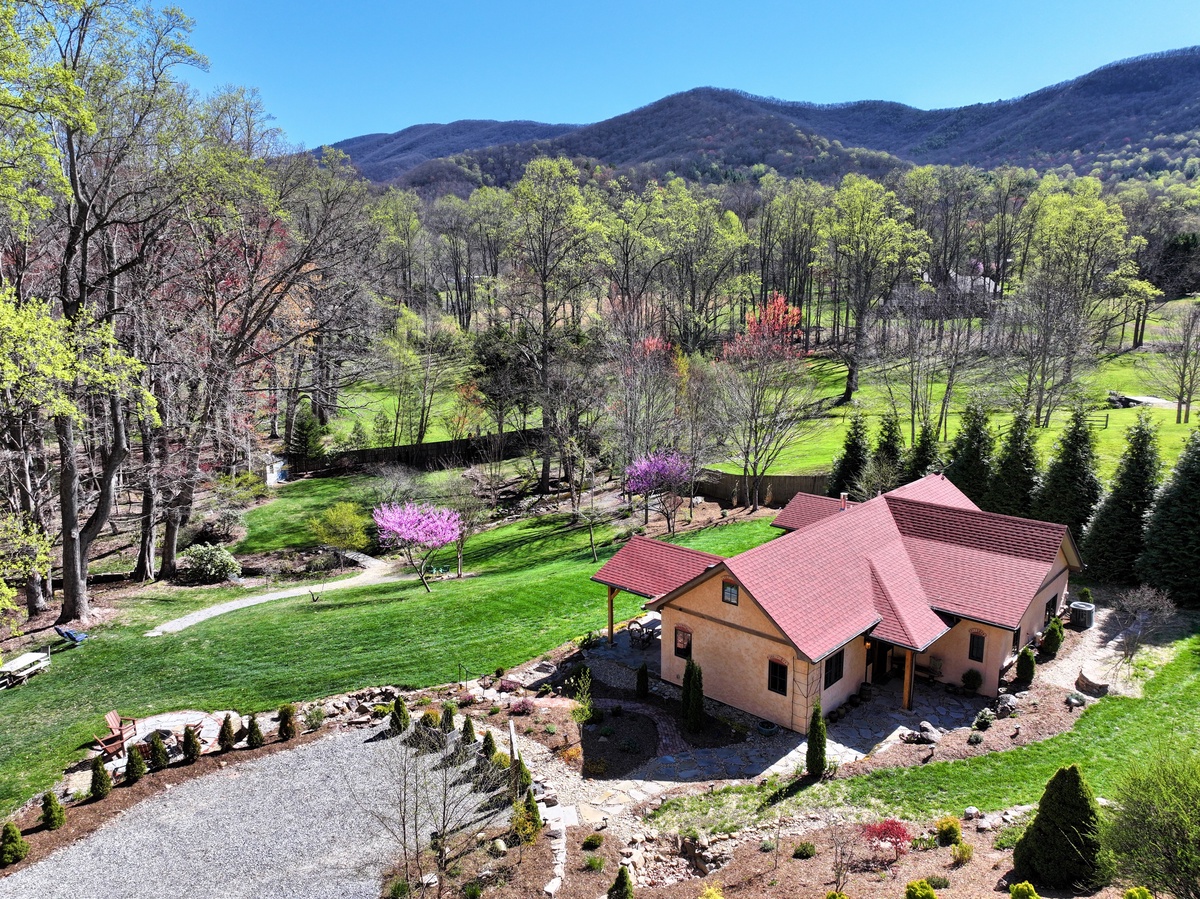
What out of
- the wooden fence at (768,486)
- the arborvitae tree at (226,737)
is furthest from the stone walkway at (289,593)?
the wooden fence at (768,486)

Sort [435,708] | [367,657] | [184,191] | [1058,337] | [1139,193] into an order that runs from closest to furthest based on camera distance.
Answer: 1. [435,708]
2. [367,657]
3. [184,191]
4. [1058,337]
5. [1139,193]

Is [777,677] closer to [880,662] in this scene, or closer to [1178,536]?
[880,662]

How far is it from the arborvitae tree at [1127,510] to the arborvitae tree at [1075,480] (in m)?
1.10

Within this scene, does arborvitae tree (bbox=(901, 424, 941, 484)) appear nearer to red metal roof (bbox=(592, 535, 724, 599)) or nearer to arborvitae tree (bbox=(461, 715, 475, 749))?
red metal roof (bbox=(592, 535, 724, 599))

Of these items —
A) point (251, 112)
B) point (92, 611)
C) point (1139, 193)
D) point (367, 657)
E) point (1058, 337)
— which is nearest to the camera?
point (367, 657)

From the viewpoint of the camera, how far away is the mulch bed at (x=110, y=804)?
12477mm

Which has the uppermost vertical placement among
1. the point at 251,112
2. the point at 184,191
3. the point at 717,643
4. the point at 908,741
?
the point at 251,112

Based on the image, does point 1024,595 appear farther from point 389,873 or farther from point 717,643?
point 389,873

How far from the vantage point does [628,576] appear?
2003 cm

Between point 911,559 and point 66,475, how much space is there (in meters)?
25.0

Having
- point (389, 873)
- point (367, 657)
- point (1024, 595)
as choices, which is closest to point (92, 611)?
point (367, 657)

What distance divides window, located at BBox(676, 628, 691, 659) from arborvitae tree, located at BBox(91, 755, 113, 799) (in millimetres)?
12894

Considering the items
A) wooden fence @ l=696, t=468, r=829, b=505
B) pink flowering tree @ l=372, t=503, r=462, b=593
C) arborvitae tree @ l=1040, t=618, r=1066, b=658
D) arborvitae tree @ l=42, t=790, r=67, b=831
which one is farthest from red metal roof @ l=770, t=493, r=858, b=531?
arborvitae tree @ l=42, t=790, r=67, b=831

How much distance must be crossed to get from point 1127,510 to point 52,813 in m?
31.0
